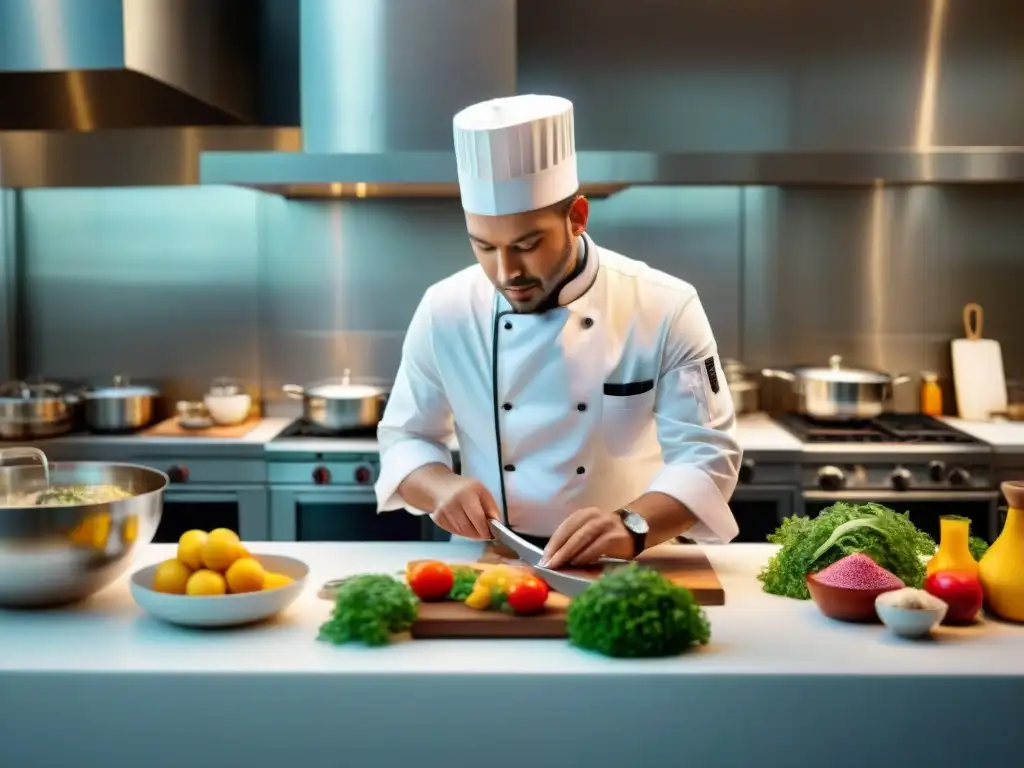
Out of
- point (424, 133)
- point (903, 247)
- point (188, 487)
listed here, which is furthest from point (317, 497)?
point (903, 247)

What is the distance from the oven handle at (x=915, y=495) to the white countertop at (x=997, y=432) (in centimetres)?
15

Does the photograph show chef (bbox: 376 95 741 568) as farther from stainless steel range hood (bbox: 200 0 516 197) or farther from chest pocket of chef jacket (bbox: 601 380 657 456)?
stainless steel range hood (bbox: 200 0 516 197)

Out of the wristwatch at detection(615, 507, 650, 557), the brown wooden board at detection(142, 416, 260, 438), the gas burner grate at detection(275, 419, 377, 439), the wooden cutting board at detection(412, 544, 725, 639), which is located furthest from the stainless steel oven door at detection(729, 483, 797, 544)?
the wooden cutting board at detection(412, 544, 725, 639)

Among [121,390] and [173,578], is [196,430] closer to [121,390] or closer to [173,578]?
[121,390]

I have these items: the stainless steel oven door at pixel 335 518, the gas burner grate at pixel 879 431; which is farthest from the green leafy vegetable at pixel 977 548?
the stainless steel oven door at pixel 335 518

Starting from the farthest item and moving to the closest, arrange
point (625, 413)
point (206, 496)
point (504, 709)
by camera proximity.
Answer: point (206, 496)
point (625, 413)
point (504, 709)

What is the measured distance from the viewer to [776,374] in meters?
4.36

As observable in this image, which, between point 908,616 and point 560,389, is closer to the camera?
point 908,616

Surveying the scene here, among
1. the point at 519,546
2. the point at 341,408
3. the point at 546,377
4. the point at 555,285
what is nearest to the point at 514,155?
the point at 555,285

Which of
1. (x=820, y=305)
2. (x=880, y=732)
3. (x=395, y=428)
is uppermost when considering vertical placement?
(x=820, y=305)

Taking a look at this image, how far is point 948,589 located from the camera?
1990mm

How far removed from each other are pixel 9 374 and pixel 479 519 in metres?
2.94

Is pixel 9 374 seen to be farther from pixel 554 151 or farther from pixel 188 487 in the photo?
pixel 554 151

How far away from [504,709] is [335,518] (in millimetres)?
2300
